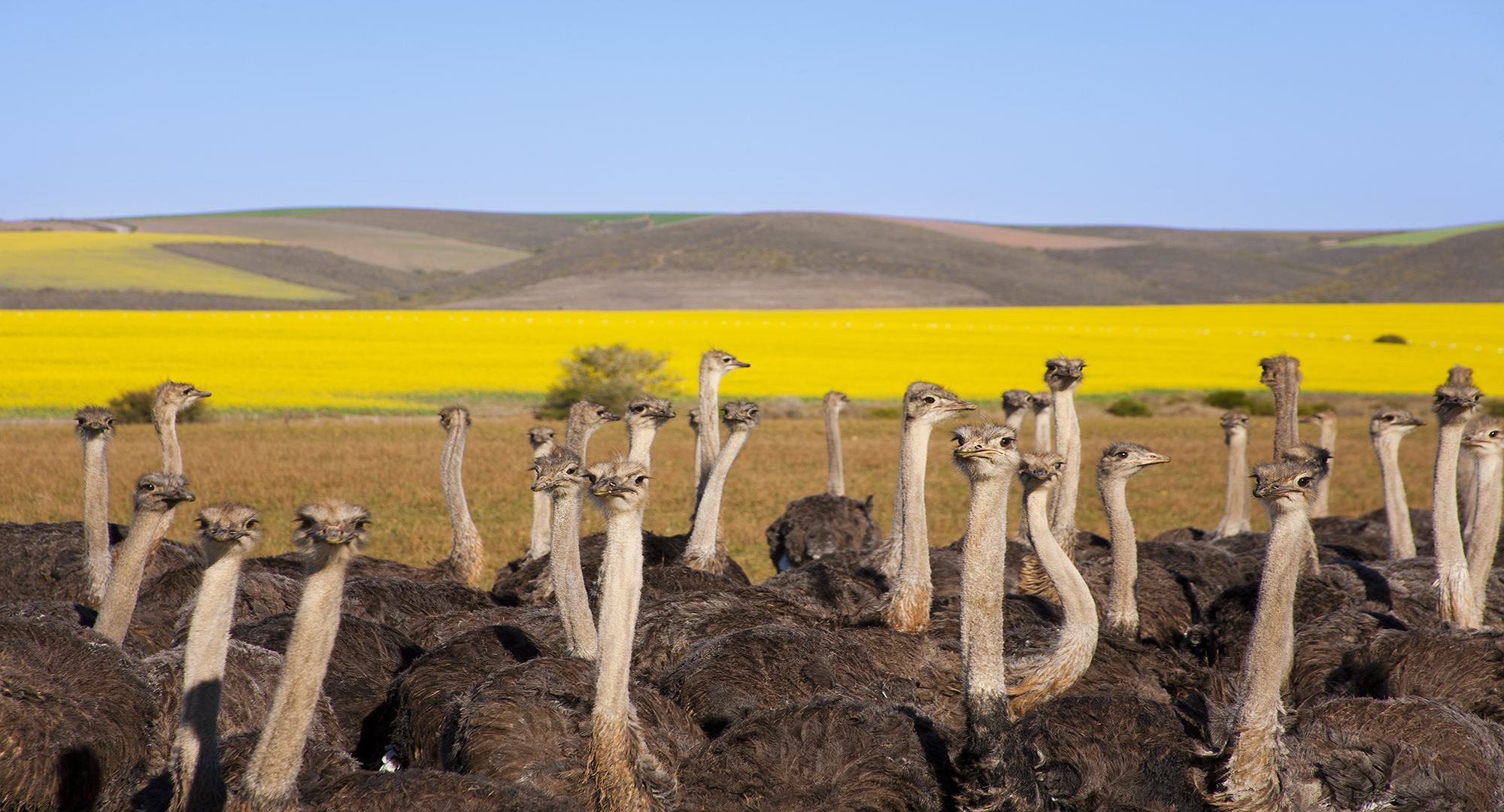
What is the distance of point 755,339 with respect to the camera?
151 feet

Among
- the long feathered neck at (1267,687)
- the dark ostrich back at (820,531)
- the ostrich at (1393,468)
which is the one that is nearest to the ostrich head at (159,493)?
the long feathered neck at (1267,687)

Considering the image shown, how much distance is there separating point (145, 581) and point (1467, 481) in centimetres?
1030

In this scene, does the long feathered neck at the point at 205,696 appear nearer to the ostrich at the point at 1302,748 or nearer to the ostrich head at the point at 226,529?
the ostrich head at the point at 226,529

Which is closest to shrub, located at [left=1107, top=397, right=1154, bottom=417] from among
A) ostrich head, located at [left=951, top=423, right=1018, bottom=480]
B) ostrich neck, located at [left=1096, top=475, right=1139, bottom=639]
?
ostrich neck, located at [left=1096, top=475, right=1139, bottom=639]

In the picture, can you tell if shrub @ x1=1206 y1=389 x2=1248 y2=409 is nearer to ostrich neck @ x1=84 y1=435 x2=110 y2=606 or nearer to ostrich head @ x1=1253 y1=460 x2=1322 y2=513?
ostrich head @ x1=1253 y1=460 x2=1322 y2=513

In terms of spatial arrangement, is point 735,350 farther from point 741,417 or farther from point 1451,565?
point 1451,565

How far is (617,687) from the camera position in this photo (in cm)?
441

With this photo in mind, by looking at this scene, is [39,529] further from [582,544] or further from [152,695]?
[152,695]

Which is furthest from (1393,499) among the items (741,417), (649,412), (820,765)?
(820,765)

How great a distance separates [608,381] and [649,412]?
71.3ft

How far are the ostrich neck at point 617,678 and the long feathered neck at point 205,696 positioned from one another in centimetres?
127

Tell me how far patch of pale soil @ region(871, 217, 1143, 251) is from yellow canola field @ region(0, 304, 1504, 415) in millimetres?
49823

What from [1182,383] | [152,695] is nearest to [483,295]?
[1182,383]

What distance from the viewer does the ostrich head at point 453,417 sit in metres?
9.71
